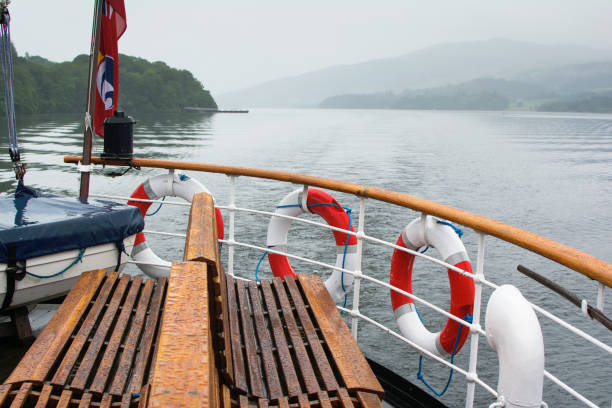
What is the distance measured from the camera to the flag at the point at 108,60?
3314 millimetres

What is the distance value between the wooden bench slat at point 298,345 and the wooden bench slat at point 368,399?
5.0 inches

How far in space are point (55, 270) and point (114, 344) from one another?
0.81 m

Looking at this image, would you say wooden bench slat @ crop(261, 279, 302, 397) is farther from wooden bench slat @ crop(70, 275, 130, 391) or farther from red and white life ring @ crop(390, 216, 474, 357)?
red and white life ring @ crop(390, 216, 474, 357)

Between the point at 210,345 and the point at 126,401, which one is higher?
the point at 210,345

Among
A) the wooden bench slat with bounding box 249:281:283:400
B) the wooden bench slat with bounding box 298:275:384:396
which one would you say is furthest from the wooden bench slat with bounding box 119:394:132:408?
the wooden bench slat with bounding box 298:275:384:396

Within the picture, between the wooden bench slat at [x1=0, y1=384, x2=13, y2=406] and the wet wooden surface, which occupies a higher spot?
the wet wooden surface

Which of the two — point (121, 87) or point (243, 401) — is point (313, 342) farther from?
point (121, 87)

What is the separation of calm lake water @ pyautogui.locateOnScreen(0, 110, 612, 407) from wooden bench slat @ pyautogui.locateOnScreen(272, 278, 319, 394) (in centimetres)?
225

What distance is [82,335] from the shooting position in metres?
1.90

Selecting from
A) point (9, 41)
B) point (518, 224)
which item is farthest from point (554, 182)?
point (9, 41)

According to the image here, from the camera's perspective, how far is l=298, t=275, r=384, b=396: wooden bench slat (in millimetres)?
1659

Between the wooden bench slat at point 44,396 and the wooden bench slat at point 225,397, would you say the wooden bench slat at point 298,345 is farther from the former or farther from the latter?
the wooden bench slat at point 44,396

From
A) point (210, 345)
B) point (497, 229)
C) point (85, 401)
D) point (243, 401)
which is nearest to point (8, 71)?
point (85, 401)

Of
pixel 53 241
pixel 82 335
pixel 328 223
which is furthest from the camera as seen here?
pixel 328 223
